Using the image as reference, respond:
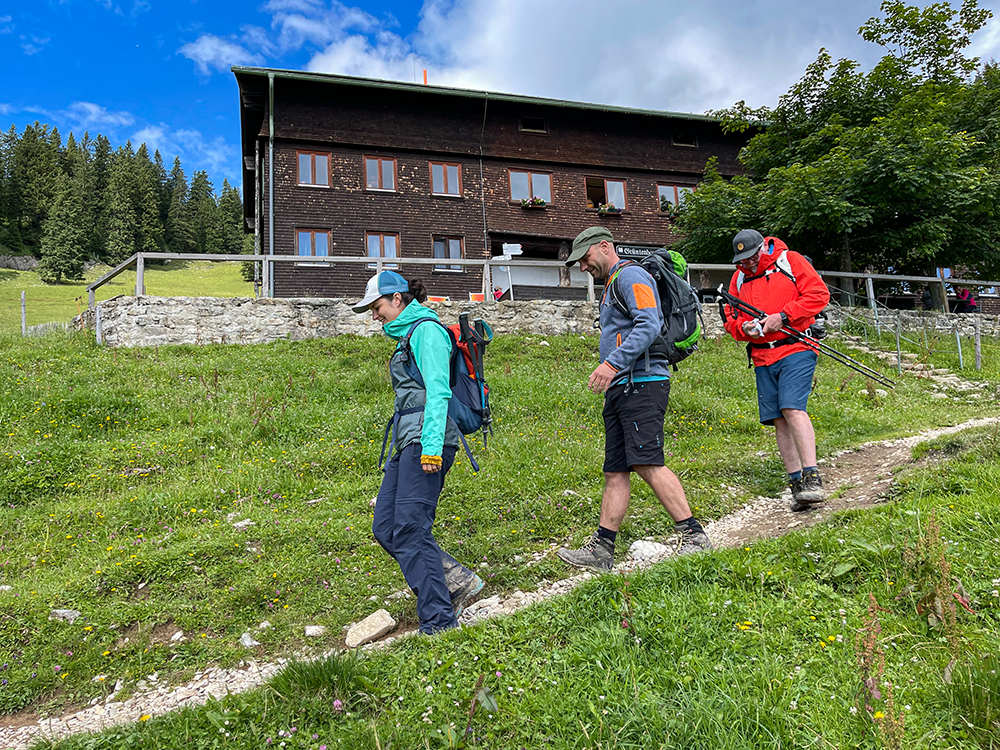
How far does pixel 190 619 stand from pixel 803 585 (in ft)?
13.5

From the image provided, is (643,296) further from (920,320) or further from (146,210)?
(146,210)

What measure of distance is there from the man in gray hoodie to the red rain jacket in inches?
65.3

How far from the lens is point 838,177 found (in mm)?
17719

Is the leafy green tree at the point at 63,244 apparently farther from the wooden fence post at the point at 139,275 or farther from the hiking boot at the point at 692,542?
the hiking boot at the point at 692,542

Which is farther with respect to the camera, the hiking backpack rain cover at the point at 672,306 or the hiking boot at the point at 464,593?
the hiking backpack rain cover at the point at 672,306

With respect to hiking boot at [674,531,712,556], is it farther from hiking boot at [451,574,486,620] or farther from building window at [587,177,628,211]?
building window at [587,177,628,211]

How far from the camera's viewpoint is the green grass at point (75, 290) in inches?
1432

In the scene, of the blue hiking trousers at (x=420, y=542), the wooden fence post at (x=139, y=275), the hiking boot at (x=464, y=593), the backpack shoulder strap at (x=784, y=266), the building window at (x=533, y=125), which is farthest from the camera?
the building window at (x=533, y=125)

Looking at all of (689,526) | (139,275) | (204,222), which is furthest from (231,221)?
(689,526)

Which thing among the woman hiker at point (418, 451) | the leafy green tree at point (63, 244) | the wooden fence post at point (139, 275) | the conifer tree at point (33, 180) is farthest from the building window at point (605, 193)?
the conifer tree at point (33, 180)

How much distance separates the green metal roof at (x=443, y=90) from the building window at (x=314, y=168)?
266 cm

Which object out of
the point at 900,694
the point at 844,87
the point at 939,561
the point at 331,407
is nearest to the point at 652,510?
the point at 939,561

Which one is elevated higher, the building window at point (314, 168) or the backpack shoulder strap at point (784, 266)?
the building window at point (314, 168)

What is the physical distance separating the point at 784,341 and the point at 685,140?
2676 cm
